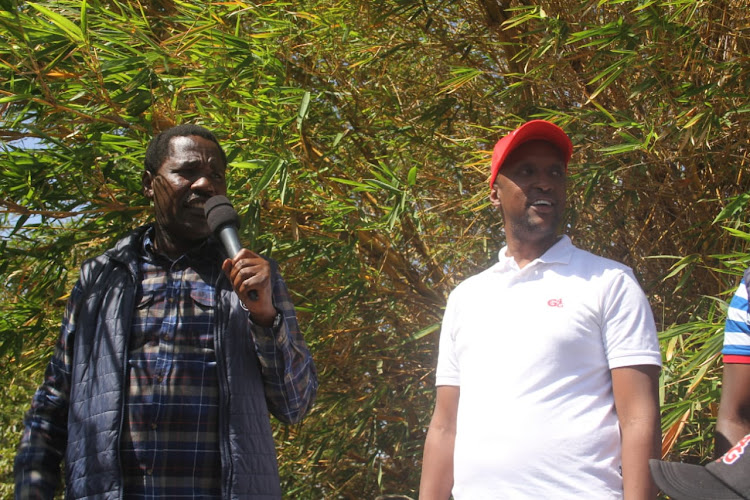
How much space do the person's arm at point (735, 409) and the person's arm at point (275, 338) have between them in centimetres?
84

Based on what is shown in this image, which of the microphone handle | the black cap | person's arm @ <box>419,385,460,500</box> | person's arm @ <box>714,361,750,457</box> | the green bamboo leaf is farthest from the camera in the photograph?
the green bamboo leaf

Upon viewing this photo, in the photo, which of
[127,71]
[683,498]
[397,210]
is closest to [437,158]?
[397,210]

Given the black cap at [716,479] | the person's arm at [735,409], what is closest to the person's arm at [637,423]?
the person's arm at [735,409]

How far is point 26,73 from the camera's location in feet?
9.05

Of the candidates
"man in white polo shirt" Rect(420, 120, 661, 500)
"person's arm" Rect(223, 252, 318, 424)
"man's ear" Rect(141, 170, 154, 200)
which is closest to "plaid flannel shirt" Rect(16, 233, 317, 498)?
"person's arm" Rect(223, 252, 318, 424)

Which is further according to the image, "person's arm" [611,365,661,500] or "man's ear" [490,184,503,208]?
"man's ear" [490,184,503,208]

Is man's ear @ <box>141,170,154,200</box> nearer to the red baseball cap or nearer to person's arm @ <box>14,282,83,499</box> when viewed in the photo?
person's arm @ <box>14,282,83,499</box>

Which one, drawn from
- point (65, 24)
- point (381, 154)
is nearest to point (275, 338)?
point (65, 24)

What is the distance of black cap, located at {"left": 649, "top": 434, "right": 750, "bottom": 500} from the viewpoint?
1.03 meters

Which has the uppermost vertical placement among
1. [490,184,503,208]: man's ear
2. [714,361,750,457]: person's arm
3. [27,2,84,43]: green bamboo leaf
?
[27,2,84,43]: green bamboo leaf

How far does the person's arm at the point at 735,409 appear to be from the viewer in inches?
Result: 61.0

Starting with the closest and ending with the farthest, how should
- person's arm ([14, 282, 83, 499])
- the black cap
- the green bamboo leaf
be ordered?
the black cap → person's arm ([14, 282, 83, 499]) → the green bamboo leaf

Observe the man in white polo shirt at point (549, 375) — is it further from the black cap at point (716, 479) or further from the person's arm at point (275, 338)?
the black cap at point (716, 479)

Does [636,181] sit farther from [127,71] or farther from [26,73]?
[26,73]
